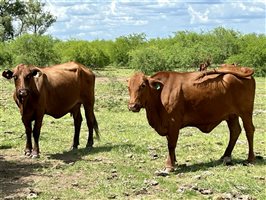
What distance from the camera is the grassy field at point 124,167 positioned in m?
8.12

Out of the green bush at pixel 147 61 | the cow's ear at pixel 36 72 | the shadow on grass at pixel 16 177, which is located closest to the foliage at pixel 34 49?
the green bush at pixel 147 61

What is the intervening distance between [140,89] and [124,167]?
1.49 metres

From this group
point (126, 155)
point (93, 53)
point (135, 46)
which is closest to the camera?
point (126, 155)

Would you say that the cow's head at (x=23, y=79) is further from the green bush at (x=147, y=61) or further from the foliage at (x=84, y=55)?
the foliage at (x=84, y=55)

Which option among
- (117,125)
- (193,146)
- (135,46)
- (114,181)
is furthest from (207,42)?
(114,181)

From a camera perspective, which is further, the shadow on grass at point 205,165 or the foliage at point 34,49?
the foliage at point 34,49

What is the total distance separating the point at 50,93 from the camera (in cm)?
1183

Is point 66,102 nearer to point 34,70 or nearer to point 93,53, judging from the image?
point 34,70

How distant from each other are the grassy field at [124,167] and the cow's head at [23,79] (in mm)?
1380

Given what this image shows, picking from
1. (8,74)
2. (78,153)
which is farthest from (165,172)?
(8,74)

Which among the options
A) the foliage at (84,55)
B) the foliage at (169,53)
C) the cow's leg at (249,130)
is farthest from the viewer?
the foliage at (84,55)

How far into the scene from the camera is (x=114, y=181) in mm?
8820

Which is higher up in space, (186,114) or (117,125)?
(186,114)

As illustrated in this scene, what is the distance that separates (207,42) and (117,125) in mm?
40424
